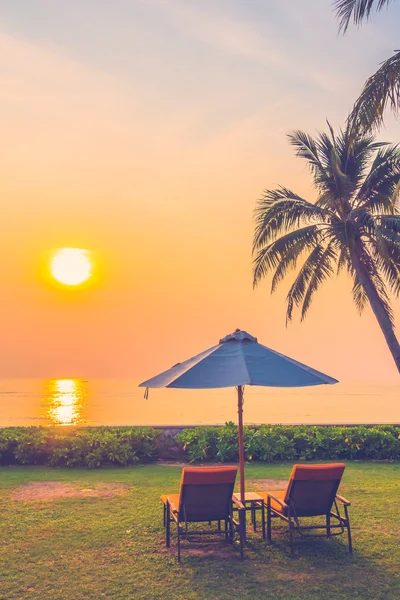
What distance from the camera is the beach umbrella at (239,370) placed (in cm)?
634

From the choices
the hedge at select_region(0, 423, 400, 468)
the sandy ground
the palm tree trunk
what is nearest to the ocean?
the hedge at select_region(0, 423, 400, 468)

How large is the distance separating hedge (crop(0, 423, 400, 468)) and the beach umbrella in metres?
6.00

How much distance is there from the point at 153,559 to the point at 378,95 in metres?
7.21

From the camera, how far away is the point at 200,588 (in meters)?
5.46

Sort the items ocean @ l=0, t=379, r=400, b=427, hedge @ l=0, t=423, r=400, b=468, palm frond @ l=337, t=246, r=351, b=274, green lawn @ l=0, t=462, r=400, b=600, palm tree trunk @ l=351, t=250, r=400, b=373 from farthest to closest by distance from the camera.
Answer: ocean @ l=0, t=379, r=400, b=427
palm frond @ l=337, t=246, r=351, b=274
palm tree trunk @ l=351, t=250, r=400, b=373
hedge @ l=0, t=423, r=400, b=468
green lawn @ l=0, t=462, r=400, b=600

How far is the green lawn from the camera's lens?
5422 millimetres

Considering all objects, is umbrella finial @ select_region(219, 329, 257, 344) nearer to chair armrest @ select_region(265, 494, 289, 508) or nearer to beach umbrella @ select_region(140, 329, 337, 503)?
beach umbrella @ select_region(140, 329, 337, 503)

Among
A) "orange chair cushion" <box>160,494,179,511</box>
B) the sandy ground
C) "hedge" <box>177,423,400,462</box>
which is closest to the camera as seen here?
"orange chair cushion" <box>160,494,179,511</box>

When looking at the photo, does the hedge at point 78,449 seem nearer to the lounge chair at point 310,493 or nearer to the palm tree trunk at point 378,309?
the palm tree trunk at point 378,309

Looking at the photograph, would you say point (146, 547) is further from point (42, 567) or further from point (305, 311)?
point (305, 311)

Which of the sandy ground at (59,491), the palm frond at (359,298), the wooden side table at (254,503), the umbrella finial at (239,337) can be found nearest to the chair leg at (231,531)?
the wooden side table at (254,503)

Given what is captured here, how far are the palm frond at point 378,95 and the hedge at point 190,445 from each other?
792 cm

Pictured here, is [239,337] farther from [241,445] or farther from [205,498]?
[205,498]

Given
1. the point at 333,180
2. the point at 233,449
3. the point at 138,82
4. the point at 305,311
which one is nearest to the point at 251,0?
the point at 138,82
